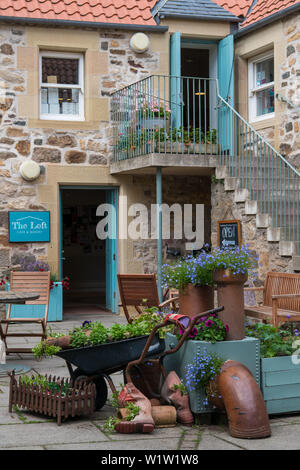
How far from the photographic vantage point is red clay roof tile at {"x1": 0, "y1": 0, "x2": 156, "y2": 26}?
11.2m

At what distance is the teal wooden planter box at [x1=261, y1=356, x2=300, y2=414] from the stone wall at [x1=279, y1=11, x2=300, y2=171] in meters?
5.44

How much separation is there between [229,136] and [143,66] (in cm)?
196

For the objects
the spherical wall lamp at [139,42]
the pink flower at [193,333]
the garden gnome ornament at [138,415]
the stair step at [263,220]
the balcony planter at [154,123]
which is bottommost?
the garden gnome ornament at [138,415]

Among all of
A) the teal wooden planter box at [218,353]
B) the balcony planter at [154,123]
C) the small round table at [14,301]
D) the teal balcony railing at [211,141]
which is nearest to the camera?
the teal wooden planter box at [218,353]

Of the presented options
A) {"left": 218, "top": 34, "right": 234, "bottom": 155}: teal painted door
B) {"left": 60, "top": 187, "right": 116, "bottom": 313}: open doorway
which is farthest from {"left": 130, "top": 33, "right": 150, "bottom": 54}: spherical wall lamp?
{"left": 60, "top": 187, "right": 116, "bottom": 313}: open doorway

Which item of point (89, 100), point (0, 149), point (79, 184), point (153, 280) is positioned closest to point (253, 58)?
point (89, 100)

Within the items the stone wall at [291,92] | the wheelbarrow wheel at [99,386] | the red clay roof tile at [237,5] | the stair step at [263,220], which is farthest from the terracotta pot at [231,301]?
the red clay roof tile at [237,5]

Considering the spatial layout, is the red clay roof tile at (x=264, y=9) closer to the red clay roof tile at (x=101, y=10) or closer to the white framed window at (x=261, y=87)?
the red clay roof tile at (x=101, y=10)

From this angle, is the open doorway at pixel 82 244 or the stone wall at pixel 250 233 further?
the open doorway at pixel 82 244

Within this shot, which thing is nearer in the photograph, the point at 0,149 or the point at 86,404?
the point at 86,404

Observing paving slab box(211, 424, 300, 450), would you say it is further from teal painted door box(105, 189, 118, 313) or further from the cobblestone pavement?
teal painted door box(105, 189, 118, 313)

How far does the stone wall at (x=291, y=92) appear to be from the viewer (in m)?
10.4

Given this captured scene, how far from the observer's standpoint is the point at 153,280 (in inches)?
274

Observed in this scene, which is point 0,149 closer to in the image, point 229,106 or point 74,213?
point 229,106
